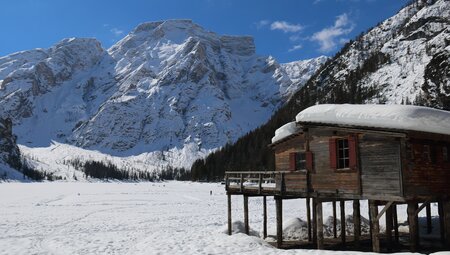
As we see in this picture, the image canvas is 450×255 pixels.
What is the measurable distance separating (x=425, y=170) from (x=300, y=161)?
7224mm

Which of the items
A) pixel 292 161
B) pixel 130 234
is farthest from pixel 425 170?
pixel 130 234

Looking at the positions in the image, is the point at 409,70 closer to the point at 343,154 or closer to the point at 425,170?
the point at 343,154

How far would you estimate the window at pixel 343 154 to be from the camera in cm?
2247

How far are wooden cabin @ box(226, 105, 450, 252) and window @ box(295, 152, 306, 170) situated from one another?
2.68ft

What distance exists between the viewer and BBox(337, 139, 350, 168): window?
22.5 m

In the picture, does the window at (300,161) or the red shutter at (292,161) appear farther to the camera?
the red shutter at (292,161)

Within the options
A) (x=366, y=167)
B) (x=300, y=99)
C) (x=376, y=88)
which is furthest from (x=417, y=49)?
(x=366, y=167)

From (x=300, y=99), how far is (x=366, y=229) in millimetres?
169217

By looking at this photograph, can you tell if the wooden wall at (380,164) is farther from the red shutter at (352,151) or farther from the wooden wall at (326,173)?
the wooden wall at (326,173)

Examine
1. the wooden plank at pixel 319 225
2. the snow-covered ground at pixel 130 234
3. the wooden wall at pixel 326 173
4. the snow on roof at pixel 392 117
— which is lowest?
the snow-covered ground at pixel 130 234

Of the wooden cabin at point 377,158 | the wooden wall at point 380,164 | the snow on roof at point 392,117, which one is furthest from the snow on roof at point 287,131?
the wooden wall at point 380,164

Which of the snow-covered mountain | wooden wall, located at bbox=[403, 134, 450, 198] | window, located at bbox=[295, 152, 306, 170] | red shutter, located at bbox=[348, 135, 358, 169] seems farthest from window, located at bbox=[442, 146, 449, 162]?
the snow-covered mountain

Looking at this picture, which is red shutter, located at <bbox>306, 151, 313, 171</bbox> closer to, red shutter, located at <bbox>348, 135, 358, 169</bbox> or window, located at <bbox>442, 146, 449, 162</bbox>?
red shutter, located at <bbox>348, 135, 358, 169</bbox>

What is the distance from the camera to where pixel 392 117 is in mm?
20125
